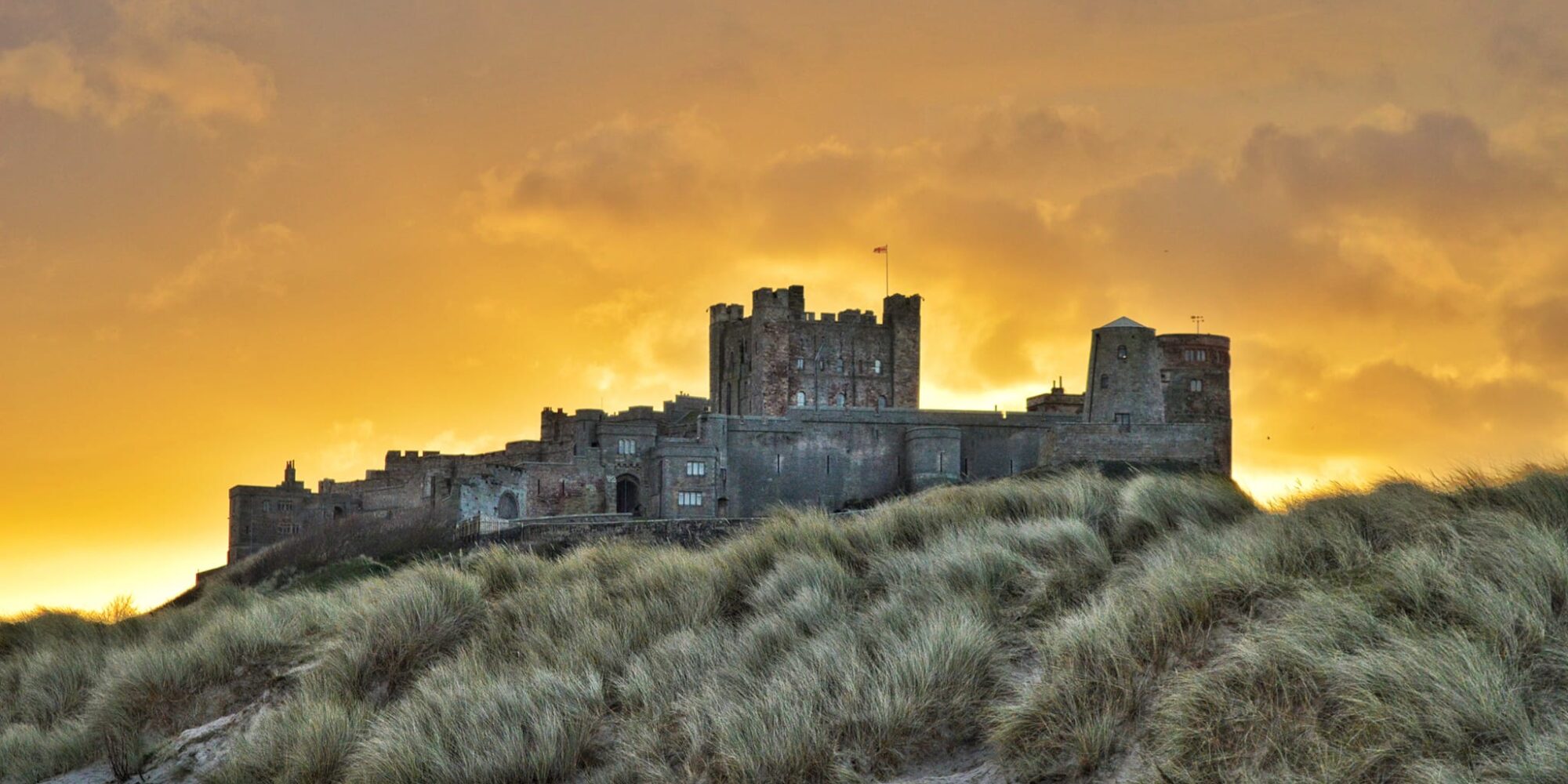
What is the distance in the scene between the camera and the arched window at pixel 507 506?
47.9 m

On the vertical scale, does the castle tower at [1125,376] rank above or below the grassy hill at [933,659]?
above

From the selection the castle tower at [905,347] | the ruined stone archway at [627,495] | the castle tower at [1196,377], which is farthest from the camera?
the castle tower at [905,347]

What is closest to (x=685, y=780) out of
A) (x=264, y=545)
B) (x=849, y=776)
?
(x=849, y=776)

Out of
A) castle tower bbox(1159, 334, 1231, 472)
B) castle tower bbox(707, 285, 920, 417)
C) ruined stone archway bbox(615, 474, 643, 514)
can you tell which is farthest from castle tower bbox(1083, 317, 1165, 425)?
ruined stone archway bbox(615, 474, 643, 514)

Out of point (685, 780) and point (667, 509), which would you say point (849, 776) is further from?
point (667, 509)

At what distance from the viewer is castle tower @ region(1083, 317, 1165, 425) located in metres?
48.2

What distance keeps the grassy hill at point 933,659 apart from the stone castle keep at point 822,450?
95.2 ft

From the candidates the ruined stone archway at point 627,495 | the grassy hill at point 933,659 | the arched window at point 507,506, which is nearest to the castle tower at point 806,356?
the ruined stone archway at point 627,495

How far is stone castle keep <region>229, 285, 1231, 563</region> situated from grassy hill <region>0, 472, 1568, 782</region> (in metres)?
29.0

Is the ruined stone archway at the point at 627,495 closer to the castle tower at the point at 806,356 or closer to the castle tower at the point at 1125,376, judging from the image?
the castle tower at the point at 806,356

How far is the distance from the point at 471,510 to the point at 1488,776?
43802 millimetres

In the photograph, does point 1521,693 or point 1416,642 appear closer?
point 1521,693

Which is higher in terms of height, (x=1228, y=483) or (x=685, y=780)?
(x=1228, y=483)

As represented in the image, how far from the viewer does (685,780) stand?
8.59 metres
